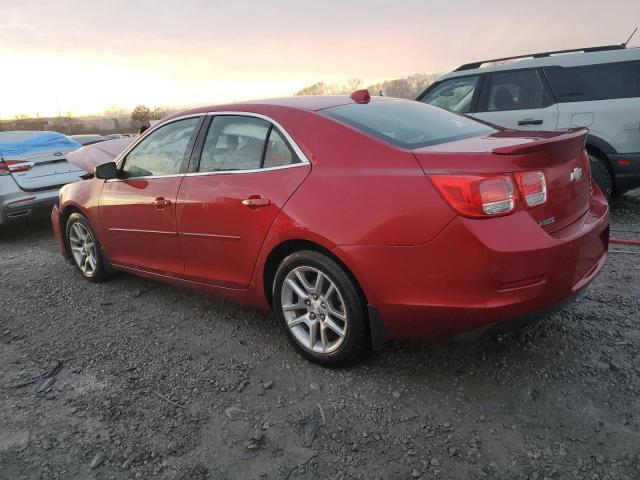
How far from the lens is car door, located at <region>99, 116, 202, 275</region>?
371 cm

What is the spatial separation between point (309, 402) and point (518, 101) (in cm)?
491

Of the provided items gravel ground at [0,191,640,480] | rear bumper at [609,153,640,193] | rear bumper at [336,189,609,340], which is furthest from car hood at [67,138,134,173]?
rear bumper at [609,153,640,193]

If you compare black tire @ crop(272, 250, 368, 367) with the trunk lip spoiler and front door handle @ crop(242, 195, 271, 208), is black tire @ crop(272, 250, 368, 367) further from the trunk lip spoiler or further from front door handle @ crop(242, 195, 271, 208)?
the trunk lip spoiler

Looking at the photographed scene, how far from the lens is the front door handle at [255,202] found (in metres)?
3.00

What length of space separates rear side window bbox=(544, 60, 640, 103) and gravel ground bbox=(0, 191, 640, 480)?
8.53 ft

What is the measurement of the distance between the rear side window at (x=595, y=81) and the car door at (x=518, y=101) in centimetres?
13

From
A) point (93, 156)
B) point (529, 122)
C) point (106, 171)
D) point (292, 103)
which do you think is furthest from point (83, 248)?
point (529, 122)

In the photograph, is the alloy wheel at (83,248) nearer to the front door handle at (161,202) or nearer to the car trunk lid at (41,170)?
the front door handle at (161,202)

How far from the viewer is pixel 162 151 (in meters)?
3.92

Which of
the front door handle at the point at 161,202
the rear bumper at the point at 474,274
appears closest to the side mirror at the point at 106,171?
the front door handle at the point at 161,202

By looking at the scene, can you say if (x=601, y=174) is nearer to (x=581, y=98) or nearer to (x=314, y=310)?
(x=581, y=98)

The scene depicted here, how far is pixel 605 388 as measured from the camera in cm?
261

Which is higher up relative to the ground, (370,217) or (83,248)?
(370,217)

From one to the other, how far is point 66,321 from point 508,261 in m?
3.30
